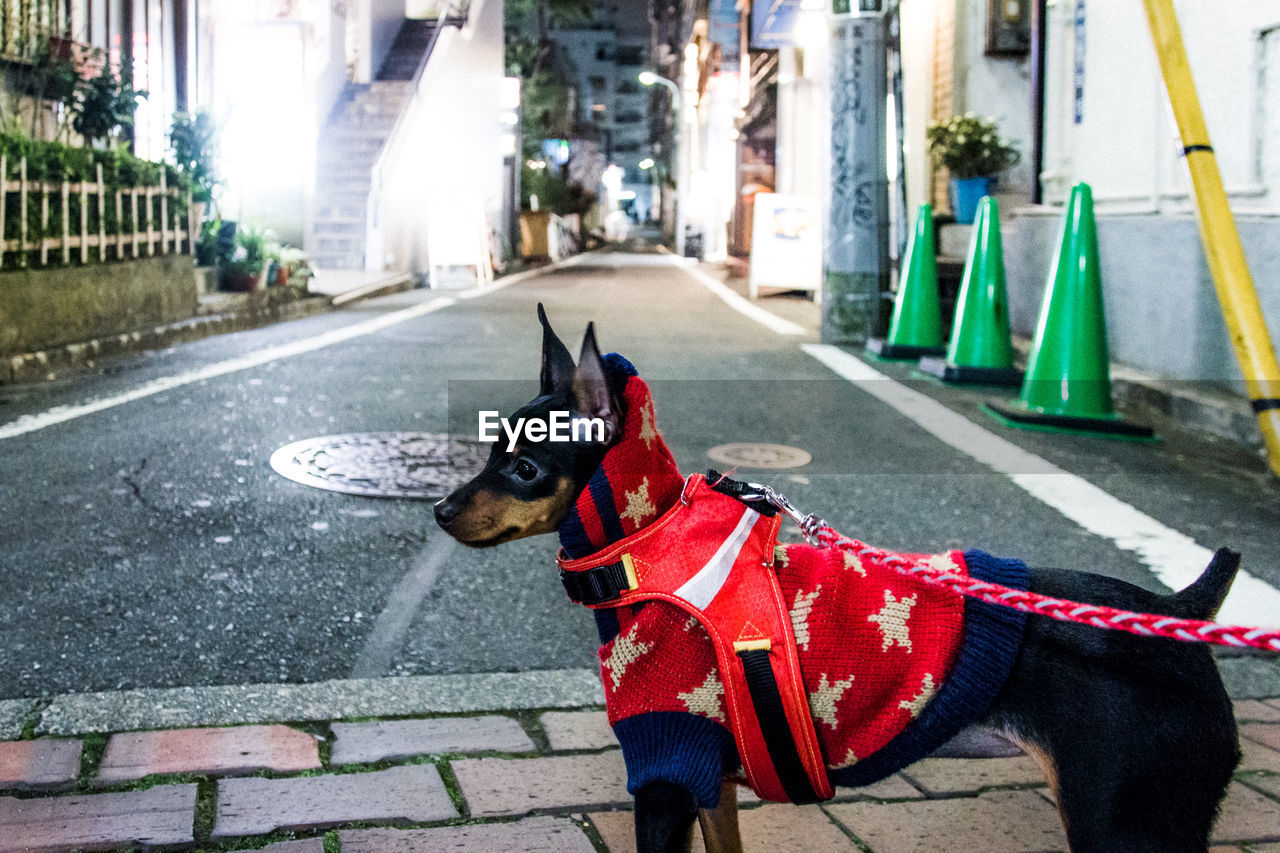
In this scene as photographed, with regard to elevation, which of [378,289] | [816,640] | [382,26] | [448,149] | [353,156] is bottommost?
[816,640]

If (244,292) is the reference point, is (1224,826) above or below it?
below

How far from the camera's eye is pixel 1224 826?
2.45 metres

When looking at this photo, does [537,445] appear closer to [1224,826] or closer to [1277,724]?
[1224,826]

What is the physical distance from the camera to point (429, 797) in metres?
2.53

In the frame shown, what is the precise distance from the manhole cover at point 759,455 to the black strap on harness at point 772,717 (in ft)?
12.0

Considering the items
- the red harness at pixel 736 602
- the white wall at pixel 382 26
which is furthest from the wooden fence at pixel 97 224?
the white wall at pixel 382 26

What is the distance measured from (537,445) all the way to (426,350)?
8.28 meters

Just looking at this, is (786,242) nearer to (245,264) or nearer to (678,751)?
(245,264)

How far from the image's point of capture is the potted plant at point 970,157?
1357cm

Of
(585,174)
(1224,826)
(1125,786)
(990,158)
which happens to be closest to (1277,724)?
(1224,826)

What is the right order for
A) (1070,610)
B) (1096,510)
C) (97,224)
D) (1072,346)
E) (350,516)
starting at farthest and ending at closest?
(97,224) → (1072,346) → (1096,510) → (350,516) → (1070,610)

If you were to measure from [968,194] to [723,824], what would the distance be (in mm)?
12743

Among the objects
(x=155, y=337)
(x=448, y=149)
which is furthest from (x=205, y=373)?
(x=448, y=149)

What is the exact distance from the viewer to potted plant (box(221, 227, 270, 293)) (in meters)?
A: 13.1
